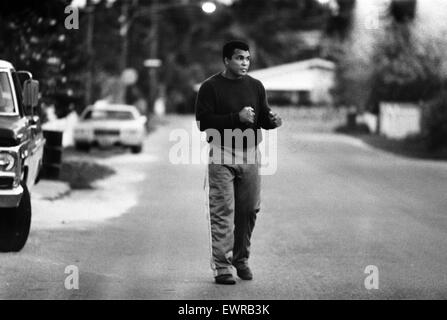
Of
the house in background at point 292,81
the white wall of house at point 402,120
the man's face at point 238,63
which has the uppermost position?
the man's face at point 238,63

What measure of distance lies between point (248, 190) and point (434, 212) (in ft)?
24.6

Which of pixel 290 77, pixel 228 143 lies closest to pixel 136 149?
pixel 228 143

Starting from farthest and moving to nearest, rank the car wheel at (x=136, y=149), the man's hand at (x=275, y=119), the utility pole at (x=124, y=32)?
the utility pole at (x=124, y=32) → the car wheel at (x=136, y=149) → the man's hand at (x=275, y=119)

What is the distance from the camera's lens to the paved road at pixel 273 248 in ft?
30.2

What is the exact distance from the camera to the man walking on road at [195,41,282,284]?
9305 mm

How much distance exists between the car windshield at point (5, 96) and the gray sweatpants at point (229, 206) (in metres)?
4.25

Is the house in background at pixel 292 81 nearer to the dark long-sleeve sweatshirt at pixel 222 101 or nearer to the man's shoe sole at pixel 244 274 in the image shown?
the man's shoe sole at pixel 244 274

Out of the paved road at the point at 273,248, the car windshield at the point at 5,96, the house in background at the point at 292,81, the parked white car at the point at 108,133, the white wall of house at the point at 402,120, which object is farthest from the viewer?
the house in background at the point at 292,81

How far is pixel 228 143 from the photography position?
9.38 metres

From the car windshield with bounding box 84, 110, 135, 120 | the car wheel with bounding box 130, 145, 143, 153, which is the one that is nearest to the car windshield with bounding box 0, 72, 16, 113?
the car wheel with bounding box 130, 145, 143, 153

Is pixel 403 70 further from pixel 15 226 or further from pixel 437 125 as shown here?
pixel 15 226

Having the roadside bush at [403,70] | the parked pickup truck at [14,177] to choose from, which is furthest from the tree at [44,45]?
the roadside bush at [403,70]

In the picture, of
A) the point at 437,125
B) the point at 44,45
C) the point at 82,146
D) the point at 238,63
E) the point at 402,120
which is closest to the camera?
the point at 238,63

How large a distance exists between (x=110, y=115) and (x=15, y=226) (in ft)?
72.6
